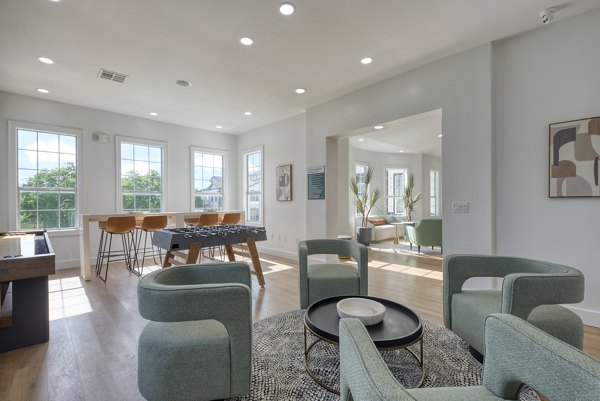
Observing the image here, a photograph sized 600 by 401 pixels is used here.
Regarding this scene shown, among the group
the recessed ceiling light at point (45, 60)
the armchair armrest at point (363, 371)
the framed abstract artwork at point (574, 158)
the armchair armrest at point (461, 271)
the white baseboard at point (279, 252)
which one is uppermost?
the recessed ceiling light at point (45, 60)

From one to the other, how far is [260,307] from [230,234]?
3.36 ft

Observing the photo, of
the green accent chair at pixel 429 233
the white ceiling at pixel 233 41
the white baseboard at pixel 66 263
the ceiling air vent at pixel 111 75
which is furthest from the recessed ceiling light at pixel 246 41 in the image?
the green accent chair at pixel 429 233

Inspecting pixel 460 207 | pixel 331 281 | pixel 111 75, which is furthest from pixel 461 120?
pixel 111 75

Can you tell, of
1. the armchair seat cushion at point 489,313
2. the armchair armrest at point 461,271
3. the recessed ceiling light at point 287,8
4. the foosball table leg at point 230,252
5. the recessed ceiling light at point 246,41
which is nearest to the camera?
the armchair seat cushion at point 489,313

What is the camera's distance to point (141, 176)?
5914mm

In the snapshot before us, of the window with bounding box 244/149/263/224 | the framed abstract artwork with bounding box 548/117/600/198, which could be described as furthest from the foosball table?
the framed abstract artwork with bounding box 548/117/600/198

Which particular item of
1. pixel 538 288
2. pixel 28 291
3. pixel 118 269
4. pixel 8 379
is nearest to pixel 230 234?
pixel 28 291

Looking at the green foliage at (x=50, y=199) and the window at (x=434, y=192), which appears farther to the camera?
the window at (x=434, y=192)

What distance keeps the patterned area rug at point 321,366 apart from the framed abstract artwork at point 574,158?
1.84 meters

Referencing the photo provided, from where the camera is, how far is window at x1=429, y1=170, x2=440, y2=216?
10203 millimetres

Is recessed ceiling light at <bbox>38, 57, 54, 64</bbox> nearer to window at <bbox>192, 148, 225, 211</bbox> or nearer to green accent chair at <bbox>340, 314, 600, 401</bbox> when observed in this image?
window at <bbox>192, 148, 225, 211</bbox>

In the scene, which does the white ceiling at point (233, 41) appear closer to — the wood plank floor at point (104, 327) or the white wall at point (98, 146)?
the white wall at point (98, 146)

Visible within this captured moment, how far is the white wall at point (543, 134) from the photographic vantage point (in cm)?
271

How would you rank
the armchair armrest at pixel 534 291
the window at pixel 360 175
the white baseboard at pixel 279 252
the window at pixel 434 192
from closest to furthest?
the armchair armrest at pixel 534 291
the white baseboard at pixel 279 252
the window at pixel 360 175
the window at pixel 434 192
